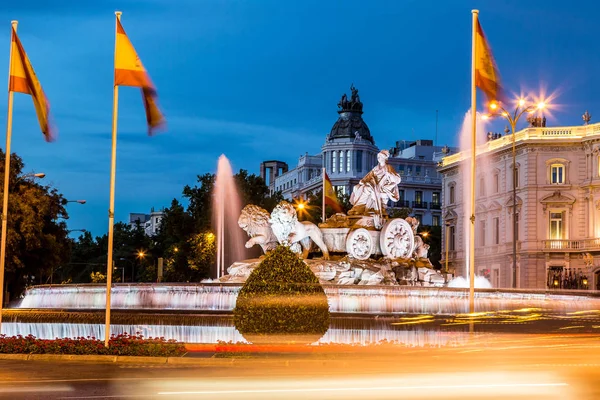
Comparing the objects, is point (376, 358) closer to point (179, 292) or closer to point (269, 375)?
point (269, 375)

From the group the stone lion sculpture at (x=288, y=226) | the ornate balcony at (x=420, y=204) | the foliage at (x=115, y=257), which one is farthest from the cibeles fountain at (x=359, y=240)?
the ornate balcony at (x=420, y=204)

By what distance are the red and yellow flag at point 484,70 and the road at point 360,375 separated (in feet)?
17.2

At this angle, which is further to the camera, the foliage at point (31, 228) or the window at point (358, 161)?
the window at point (358, 161)

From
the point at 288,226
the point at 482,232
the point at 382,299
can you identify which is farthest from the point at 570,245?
the point at 382,299

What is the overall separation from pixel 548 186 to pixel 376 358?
55.0 m


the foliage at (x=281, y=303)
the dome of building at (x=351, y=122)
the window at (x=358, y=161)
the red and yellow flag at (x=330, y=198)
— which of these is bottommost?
the foliage at (x=281, y=303)

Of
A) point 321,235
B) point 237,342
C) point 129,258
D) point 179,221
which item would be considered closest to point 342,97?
point 129,258

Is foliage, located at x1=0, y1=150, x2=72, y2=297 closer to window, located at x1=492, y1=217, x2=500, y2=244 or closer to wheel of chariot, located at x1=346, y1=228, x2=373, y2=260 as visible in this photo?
wheel of chariot, located at x1=346, y1=228, x2=373, y2=260

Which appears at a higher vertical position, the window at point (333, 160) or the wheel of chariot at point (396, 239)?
the window at point (333, 160)

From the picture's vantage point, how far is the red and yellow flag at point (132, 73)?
2272cm

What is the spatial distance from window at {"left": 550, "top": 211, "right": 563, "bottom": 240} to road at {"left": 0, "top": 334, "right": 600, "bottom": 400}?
5103cm

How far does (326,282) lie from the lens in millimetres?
31562

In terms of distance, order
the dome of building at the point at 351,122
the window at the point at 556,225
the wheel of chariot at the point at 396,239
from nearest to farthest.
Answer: the wheel of chariot at the point at 396,239 → the window at the point at 556,225 → the dome of building at the point at 351,122

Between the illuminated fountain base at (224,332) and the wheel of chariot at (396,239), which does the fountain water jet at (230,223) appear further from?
the illuminated fountain base at (224,332)
